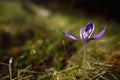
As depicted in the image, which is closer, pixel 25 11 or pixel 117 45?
pixel 117 45

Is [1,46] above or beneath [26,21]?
beneath

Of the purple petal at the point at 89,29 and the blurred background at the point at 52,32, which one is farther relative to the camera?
the blurred background at the point at 52,32

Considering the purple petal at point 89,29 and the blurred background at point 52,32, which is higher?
the blurred background at point 52,32

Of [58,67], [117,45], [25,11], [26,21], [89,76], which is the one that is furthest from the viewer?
[25,11]

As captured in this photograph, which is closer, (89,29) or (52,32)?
(89,29)

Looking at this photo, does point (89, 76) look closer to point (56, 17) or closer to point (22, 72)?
point (22, 72)

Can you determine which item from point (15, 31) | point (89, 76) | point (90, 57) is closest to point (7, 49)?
point (15, 31)

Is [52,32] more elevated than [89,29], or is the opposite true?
[52,32]

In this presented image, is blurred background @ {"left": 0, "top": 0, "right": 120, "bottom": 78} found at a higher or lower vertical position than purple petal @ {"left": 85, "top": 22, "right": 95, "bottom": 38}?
higher
